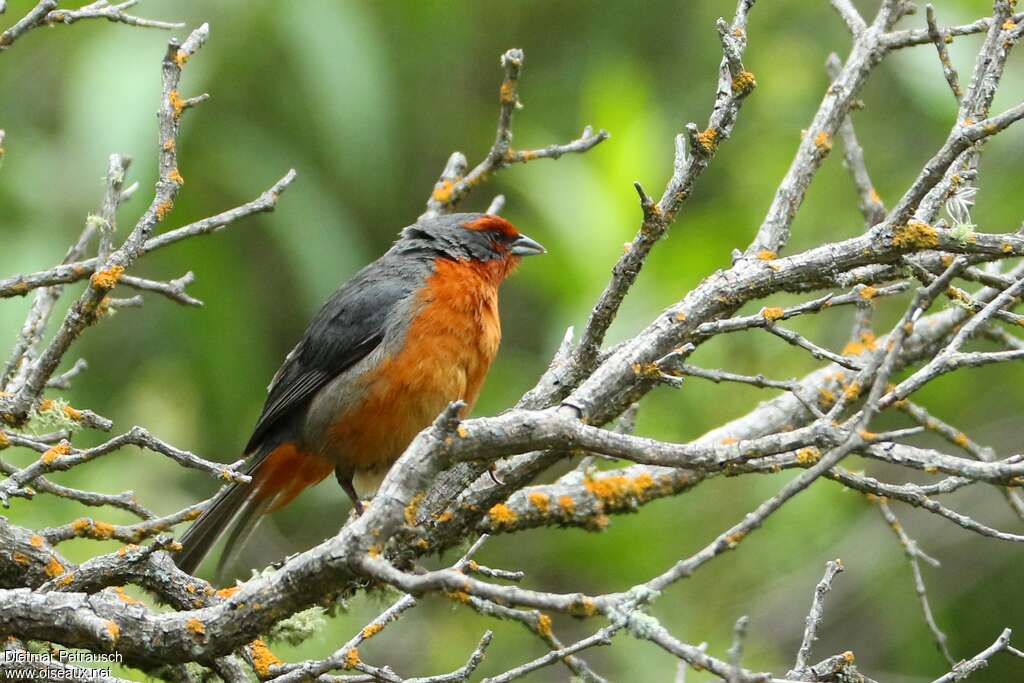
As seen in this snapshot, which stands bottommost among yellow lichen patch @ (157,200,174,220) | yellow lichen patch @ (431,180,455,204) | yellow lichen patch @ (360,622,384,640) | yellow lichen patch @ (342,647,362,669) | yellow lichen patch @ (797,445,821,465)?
yellow lichen patch @ (342,647,362,669)

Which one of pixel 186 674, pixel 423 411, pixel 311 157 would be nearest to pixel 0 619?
pixel 186 674

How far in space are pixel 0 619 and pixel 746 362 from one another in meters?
4.69

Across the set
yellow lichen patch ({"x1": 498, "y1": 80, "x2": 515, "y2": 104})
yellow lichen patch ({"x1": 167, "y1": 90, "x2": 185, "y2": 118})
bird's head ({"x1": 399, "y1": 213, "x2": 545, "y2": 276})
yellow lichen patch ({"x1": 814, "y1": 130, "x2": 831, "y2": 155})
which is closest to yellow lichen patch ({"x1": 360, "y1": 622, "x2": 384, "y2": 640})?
yellow lichen patch ({"x1": 167, "y1": 90, "x2": 185, "y2": 118})

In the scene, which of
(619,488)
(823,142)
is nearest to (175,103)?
(619,488)

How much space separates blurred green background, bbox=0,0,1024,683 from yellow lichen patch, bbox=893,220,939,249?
126 inches

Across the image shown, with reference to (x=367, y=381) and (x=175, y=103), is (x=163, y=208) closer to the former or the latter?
(x=175, y=103)

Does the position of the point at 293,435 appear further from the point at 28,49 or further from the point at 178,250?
the point at 28,49

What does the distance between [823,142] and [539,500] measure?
66.9 inches

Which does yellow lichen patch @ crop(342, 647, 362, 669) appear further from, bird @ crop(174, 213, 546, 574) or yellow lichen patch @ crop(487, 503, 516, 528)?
bird @ crop(174, 213, 546, 574)

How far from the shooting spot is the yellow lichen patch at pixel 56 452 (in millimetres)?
3275

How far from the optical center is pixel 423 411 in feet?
17.5

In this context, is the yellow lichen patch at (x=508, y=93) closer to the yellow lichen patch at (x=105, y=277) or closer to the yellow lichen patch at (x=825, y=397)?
the yellow lichen patch at (x=825, y=397)

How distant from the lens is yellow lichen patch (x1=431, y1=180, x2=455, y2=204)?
18.2 ft

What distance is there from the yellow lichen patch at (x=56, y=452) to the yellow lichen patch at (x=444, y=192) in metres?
2.54
